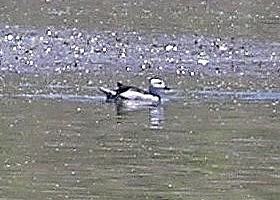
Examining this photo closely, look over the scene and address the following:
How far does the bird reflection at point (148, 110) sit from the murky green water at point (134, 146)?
20 mm

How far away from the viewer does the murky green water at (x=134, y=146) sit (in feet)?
39.6

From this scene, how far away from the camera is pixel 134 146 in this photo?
14617 mm

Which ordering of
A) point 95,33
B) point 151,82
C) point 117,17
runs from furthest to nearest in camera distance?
1. point 117,17
2. point 95,33
3. point 151,82

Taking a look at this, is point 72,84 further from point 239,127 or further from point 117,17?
point 117,17

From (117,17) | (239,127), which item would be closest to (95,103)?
(239,127)

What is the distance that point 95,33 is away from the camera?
28922 mm

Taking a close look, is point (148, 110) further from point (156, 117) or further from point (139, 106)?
point (156, 117)

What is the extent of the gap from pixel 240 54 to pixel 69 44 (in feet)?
10.7

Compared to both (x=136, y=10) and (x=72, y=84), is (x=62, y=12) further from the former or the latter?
(x=72, y=84)

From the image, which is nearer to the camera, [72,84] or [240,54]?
[72,84]

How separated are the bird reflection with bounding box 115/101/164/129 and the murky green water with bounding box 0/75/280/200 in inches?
0.8

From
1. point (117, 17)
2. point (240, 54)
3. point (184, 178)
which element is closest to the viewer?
point (184, 178)

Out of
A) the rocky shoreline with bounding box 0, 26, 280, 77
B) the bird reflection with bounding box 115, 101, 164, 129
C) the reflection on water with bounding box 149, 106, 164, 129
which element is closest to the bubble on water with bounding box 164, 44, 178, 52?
the rocky shoreline with bounding box 0, 26, 280, 77

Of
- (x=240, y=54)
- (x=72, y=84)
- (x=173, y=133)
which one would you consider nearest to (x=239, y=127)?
(x=173, y=133)
